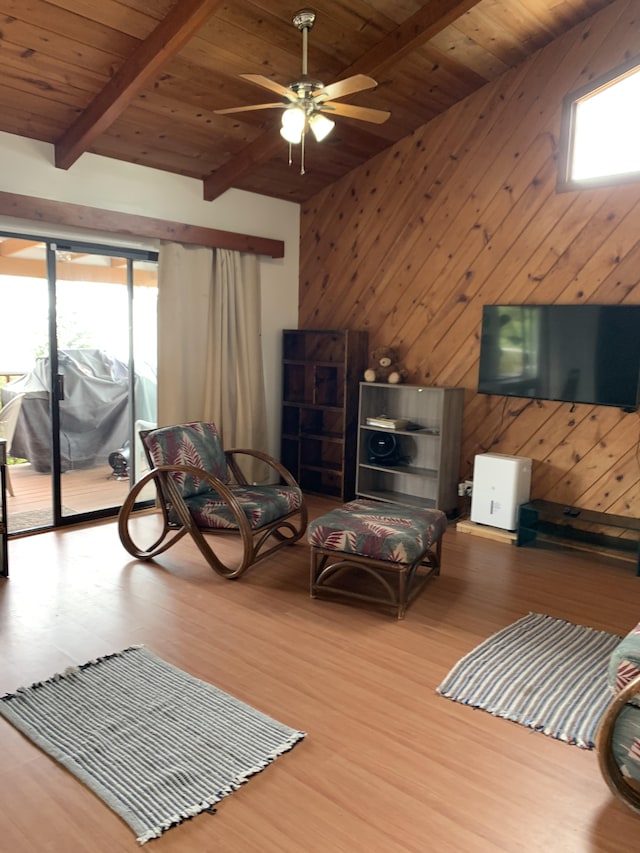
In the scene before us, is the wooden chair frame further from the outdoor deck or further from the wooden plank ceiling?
the outdoor deck

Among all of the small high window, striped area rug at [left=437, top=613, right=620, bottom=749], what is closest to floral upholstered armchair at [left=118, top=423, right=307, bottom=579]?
striped area rug at [left=437, top=613, right=620, bottom=749]

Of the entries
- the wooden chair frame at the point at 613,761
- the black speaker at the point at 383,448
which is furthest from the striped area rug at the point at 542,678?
the black speaker at the point at 383,448

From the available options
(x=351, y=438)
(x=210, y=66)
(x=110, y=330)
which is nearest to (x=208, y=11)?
(x=210, y=66)

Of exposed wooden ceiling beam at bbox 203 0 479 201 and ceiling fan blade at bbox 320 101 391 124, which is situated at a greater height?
exposed wooden ceiling beam at bbox 203 0 479 201

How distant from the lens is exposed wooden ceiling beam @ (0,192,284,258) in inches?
154

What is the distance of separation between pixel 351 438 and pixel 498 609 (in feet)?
7.67

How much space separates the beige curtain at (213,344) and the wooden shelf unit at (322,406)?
37 cm

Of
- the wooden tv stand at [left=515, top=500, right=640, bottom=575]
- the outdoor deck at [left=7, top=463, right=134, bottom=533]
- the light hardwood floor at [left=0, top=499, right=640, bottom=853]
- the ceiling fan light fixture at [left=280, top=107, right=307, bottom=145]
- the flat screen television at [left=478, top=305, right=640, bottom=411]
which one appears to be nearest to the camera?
the light hardwood floor at [left=0, top=499, right=640, bottom=853]

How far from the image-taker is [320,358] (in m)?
5.66

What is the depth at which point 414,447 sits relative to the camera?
5098 millimetres

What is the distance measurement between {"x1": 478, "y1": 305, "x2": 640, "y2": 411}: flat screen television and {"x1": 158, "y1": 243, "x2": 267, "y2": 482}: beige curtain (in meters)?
1.92

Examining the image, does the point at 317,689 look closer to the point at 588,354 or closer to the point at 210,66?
the point at 588,354

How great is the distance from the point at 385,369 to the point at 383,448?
650 mm

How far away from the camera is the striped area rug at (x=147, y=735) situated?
72.7 inches
